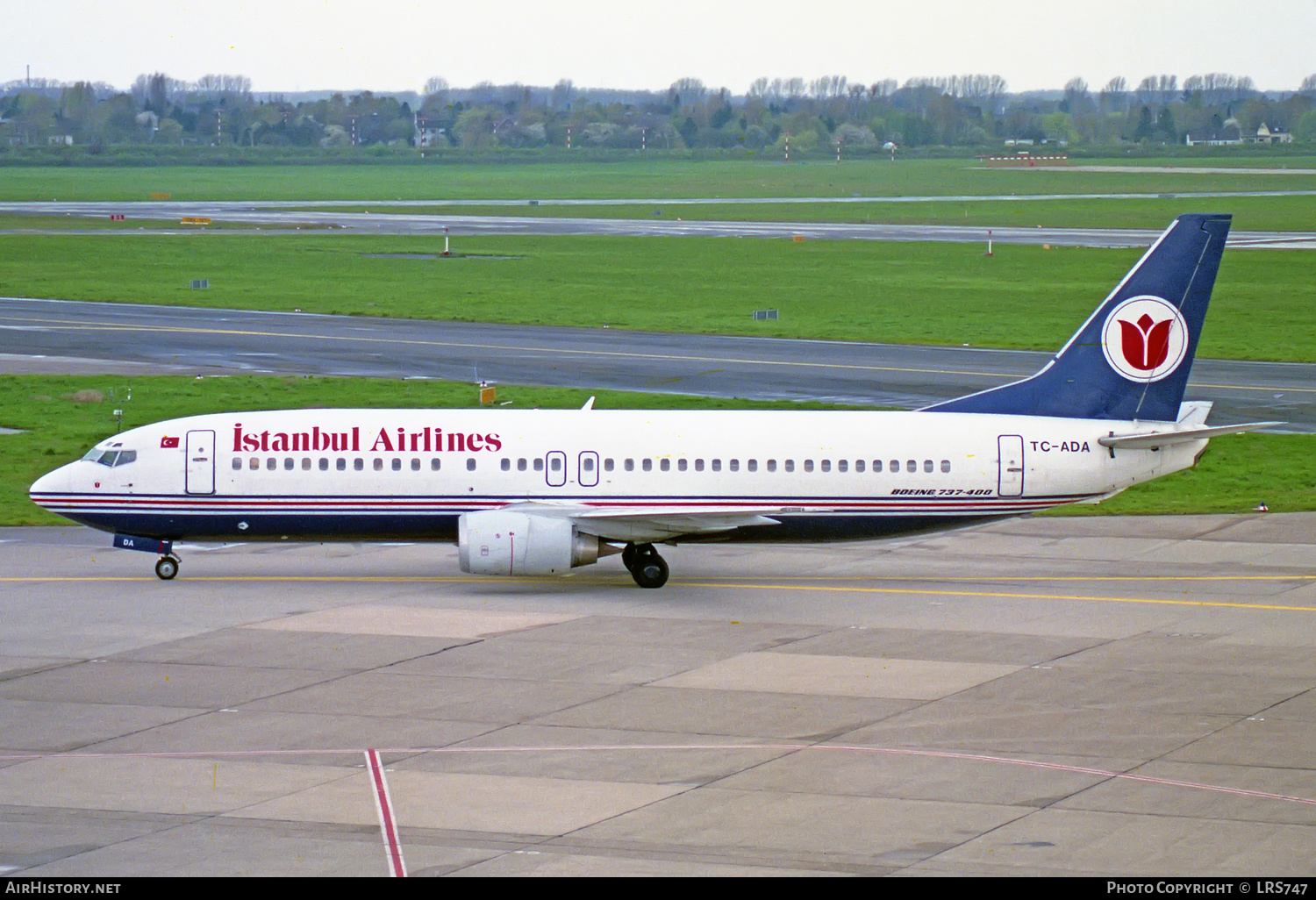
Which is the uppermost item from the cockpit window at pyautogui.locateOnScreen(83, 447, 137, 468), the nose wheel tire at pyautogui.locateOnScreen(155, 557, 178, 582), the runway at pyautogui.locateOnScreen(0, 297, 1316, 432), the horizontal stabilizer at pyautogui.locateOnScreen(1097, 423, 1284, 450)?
the horizontal stabilizer at pyautogui.locateOnScreen(1097, 423, 1284, 450)

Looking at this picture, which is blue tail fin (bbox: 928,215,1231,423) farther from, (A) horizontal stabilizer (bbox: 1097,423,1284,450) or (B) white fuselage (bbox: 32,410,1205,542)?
(A) horizontal stabilizer (bbox: 1097,423,1284,450)

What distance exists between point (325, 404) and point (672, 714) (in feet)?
117

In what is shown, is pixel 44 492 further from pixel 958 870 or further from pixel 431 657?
pixel 958 870

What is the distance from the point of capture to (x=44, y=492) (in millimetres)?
39562

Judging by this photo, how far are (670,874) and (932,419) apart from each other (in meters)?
21.3

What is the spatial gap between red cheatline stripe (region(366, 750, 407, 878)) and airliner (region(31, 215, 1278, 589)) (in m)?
13.3

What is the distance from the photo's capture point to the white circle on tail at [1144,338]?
131 feet

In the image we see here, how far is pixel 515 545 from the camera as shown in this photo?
3738 cm

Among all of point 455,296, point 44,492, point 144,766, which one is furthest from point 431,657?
point 455,296

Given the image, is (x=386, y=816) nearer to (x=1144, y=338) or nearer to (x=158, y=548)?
(x=158, y=548)

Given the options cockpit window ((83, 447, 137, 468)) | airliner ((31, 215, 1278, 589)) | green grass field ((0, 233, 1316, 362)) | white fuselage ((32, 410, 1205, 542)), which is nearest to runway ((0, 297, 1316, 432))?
green grass field ((0, 233, 1316, 362))

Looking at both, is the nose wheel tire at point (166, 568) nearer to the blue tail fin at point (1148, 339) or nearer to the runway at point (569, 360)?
the blue tail fin at point (1148, 339)

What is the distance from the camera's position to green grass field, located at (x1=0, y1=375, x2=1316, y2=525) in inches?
1972

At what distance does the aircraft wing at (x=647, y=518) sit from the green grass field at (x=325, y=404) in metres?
15.8
